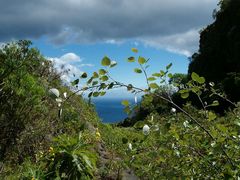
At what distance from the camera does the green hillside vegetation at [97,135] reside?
280cm

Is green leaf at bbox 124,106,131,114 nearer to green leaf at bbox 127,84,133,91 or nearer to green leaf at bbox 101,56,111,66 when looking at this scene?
green leaf at bbox 127,84,133,91

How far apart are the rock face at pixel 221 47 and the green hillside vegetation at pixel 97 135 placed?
23.9 meters

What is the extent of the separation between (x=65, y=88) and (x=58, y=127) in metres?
1.82

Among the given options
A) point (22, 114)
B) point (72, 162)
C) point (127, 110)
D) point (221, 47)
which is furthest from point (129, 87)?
point (221, 47)

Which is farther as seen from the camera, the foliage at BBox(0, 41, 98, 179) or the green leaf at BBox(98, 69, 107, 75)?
the foliage at BBox(0, 41, 98, 179)

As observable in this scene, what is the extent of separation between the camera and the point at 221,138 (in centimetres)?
272

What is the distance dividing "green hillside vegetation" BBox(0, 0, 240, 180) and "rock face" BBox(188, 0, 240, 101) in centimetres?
2387

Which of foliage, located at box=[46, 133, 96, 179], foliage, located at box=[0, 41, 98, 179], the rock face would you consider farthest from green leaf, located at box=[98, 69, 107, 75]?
the rock face

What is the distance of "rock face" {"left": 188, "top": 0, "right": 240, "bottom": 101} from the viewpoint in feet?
122

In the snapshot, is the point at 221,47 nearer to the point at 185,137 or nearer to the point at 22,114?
the point at 22,114

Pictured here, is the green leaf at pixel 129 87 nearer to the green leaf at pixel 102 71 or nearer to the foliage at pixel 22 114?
the green leaf at pixel 102 71

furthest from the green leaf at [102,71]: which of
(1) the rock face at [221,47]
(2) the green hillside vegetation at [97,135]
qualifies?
(1) the rock face at [221,47]

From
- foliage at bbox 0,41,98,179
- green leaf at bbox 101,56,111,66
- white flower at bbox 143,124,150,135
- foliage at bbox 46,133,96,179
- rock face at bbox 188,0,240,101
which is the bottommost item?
white flower at bbox 143,124,150,135

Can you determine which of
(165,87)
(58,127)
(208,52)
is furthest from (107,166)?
(208,52)
